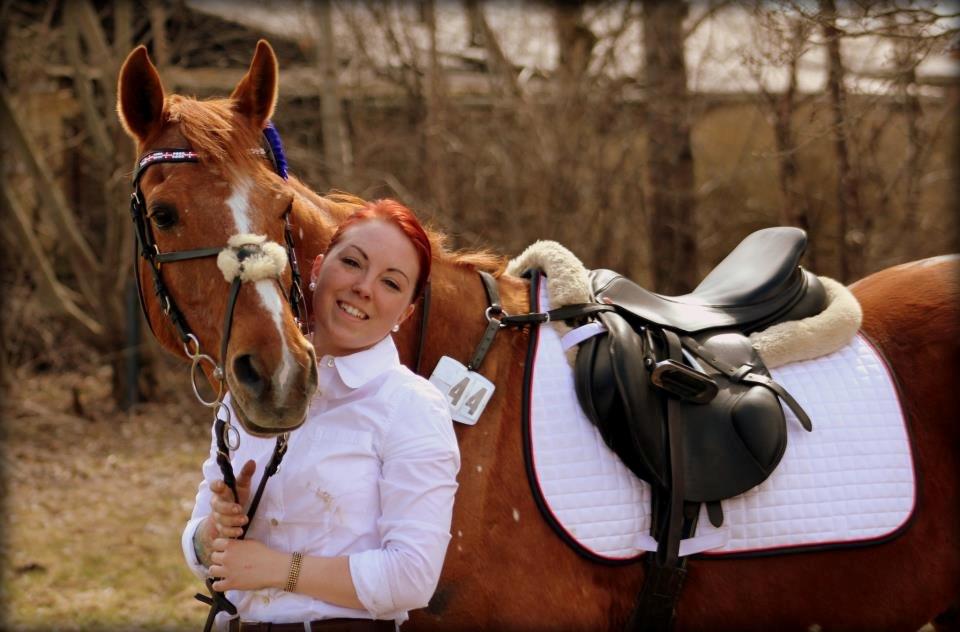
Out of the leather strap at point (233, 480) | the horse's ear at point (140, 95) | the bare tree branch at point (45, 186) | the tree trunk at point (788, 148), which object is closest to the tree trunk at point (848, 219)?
the tree trunk at point (788, 148)

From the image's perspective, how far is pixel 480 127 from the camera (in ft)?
27.1

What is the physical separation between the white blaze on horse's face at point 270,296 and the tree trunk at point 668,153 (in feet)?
19.7

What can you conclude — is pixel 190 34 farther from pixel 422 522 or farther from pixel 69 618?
pixel 422 522

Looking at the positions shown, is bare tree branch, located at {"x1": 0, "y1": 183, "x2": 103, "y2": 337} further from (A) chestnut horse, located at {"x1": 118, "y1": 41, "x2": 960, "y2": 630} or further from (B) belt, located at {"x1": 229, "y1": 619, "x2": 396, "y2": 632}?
(B) belt, located at {"x1": 229, "y1": 619, "x2": 396, "y2": 632}

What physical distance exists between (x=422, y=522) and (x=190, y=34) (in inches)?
309

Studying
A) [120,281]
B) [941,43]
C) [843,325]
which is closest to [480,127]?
[120,281]

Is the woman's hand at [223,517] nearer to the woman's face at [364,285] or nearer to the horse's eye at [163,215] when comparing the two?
the woman's face at [364,285]

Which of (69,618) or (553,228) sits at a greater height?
(553,228)

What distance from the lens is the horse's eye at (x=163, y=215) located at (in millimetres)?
1975

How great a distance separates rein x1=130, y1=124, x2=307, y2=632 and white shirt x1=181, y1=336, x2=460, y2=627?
0.04m

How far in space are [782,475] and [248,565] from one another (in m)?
1.47

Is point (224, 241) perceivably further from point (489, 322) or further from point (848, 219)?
point (848, 219)

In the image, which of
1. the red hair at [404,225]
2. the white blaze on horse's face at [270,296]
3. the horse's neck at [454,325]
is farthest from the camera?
the horse's neck at [454,325]

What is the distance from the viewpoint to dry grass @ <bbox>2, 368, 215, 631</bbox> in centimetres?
436
